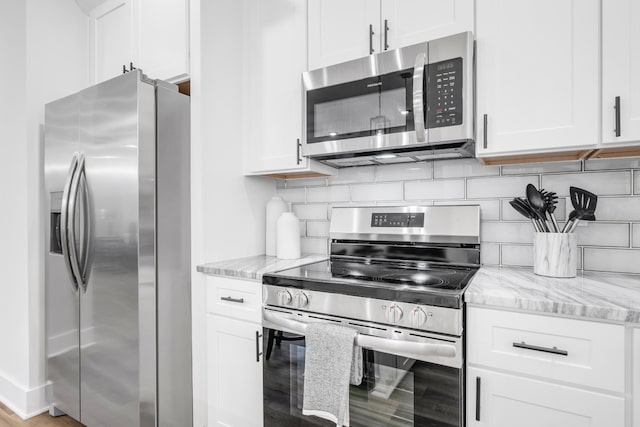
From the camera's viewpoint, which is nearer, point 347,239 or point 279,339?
point 279,339

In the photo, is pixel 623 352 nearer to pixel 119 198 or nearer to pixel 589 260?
pixel 589 260

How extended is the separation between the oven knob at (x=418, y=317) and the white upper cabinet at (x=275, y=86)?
0.97 m

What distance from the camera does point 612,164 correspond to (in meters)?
1.42

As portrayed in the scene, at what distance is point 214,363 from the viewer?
5.64 ft

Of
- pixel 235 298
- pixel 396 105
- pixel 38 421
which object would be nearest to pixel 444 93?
pixel 396 105

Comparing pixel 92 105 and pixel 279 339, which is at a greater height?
pixel 92 105

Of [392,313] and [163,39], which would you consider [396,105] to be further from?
[163,39]

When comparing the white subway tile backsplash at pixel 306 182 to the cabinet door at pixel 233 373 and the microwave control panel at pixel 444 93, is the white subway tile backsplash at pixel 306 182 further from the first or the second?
the cabinet door at pixel 233 373

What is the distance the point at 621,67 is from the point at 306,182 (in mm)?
1569

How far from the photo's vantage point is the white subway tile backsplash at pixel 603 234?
1414 millimetres

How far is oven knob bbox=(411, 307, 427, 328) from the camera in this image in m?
1.13

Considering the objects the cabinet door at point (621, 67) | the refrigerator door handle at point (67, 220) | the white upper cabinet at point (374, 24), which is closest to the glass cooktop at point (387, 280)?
the cabinet door at point (621, 67)

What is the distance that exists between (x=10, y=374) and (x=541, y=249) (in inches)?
129

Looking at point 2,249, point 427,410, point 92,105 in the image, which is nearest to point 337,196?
point 427,410
